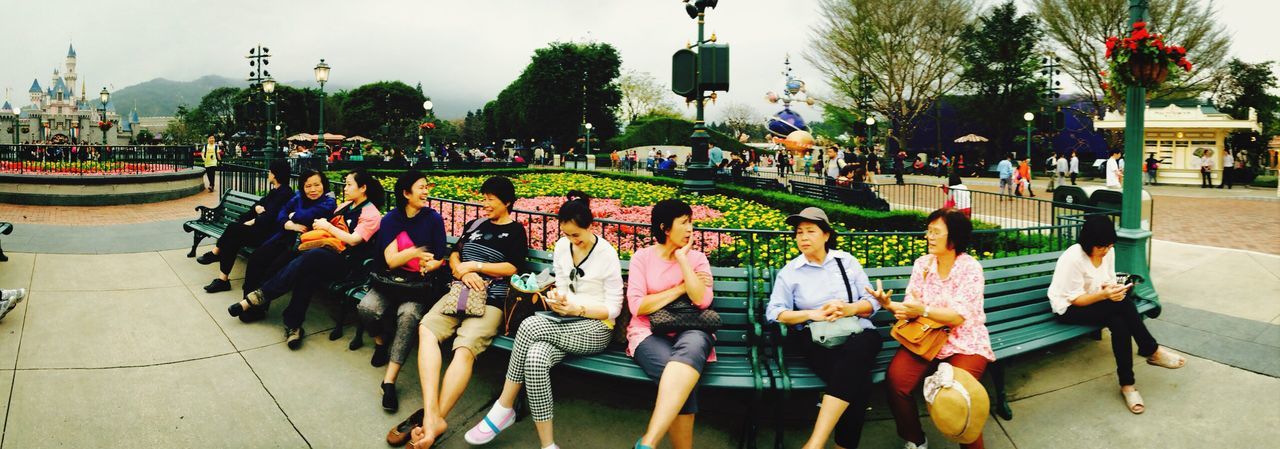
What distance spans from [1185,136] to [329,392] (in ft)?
118

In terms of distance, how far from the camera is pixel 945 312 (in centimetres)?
375

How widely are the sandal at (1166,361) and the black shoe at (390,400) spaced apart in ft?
17.6

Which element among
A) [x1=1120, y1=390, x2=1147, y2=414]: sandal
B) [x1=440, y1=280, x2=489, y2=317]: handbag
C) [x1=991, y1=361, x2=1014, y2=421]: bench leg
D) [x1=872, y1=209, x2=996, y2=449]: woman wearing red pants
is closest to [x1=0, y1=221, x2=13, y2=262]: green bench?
[x1=440, y1=280, x2=489, y2=317]: handbag

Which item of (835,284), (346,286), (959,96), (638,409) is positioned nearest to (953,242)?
(835,284)

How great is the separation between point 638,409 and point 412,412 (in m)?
1.43

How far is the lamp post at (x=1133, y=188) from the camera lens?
6.01 meters

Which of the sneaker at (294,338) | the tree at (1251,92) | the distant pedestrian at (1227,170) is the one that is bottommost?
the sneaker at (294,338)

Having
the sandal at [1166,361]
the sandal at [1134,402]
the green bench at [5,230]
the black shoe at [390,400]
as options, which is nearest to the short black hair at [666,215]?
the black shoe at [390,400]

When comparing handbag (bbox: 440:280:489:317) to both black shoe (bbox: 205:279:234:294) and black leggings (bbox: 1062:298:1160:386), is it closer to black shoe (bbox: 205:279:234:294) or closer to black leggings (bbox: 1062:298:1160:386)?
black shoe (bbox: 205:279:234:294)

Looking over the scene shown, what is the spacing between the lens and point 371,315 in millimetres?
4773

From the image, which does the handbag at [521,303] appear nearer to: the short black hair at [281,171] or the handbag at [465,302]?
the handbag at [465,302]

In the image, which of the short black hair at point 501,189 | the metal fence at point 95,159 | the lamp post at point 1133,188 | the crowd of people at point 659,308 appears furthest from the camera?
the metal fence at point 95,159

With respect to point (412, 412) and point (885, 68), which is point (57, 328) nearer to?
point (412, 412)

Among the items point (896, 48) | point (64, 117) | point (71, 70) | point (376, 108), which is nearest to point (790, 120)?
point (896, 48)
